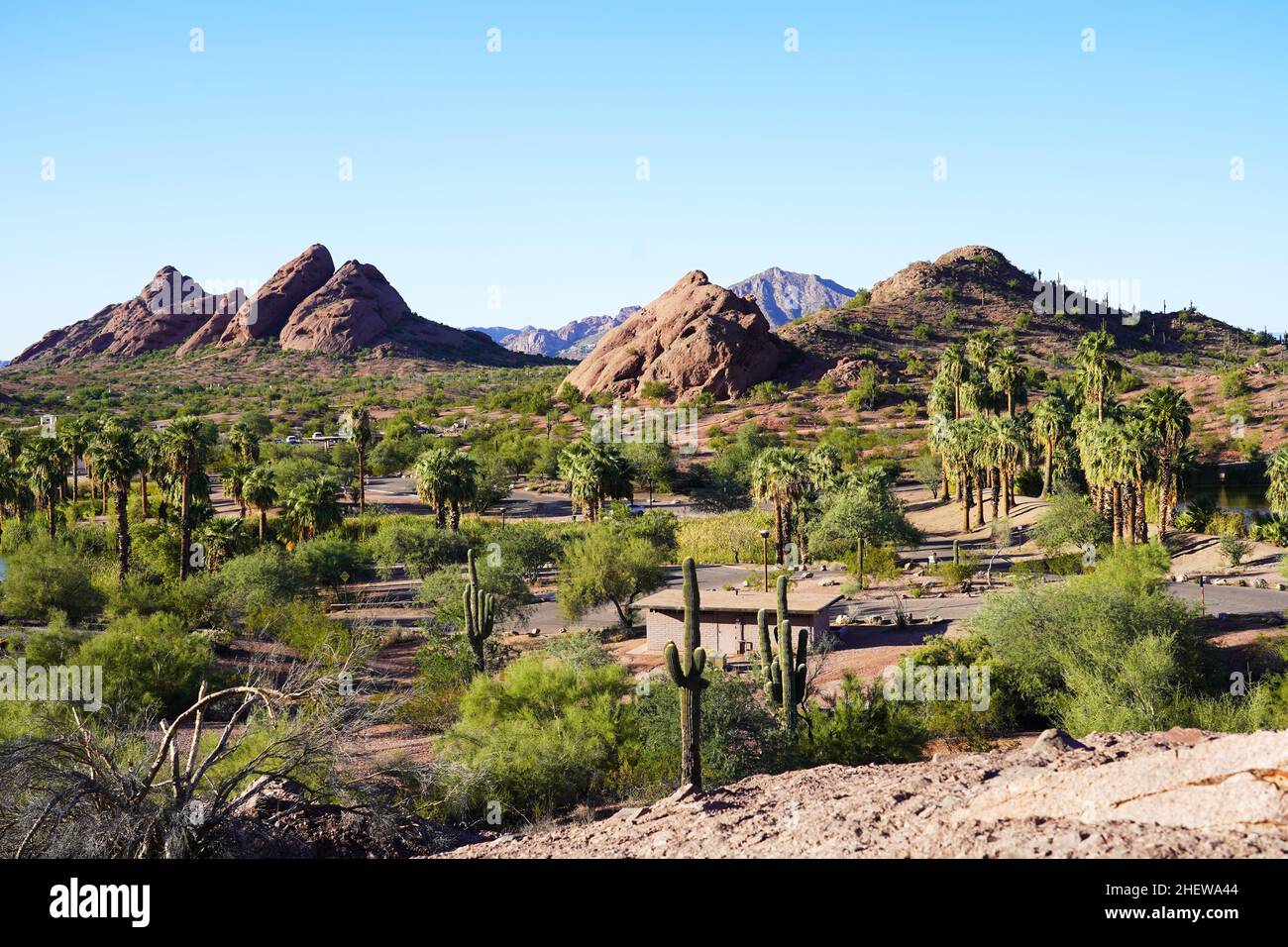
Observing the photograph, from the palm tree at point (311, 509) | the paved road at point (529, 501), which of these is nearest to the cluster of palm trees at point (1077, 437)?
the paved road at point (529, 501)

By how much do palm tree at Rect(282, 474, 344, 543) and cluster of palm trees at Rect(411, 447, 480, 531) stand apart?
457 centimetres

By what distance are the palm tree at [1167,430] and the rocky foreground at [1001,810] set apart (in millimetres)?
38406

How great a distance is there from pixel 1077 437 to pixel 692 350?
57.8 meters

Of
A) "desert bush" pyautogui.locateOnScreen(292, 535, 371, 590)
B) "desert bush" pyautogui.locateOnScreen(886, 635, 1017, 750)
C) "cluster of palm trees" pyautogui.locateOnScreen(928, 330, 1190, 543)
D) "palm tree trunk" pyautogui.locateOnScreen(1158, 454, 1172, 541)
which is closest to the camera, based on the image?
"desert bush" pyautogui.locateOnScreen(886, 635, 1017, 750)

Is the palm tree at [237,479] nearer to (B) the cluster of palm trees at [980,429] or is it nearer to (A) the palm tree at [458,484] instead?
(A) the palm tree at [458,484]

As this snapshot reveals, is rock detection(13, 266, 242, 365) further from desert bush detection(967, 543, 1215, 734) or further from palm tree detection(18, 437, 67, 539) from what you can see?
desert bush detection(967, 543, 1215, 734)

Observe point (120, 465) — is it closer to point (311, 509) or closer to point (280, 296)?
point (311, 509)

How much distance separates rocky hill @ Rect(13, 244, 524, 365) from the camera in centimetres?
17588

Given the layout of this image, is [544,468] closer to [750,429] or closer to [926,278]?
[750,429]

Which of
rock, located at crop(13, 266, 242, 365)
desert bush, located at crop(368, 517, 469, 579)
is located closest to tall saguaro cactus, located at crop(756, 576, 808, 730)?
Result: desert bush, located at crop(368, 517, 469, 579)

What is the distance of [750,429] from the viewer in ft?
285

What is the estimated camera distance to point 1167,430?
5025 centimetres

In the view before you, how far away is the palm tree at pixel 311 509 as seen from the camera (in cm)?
4891
